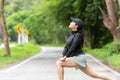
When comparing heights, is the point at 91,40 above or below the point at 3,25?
below

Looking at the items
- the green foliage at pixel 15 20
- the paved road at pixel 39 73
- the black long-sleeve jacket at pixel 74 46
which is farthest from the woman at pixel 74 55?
the green foliage at pixel 15 20

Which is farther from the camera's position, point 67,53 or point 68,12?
point 68,12

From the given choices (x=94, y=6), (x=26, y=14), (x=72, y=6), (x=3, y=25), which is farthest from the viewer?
(x=26, y=14)

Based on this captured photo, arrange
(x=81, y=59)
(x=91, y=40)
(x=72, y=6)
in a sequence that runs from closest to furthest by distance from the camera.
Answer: (x=81, y=59), (x=72, y=6), (x=91, y=40)

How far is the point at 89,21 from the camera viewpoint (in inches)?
1900

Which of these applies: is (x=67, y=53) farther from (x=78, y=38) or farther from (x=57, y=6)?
(x=57, y=6)

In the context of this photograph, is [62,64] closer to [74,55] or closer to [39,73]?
[74,55]

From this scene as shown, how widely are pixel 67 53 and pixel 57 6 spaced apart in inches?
1463

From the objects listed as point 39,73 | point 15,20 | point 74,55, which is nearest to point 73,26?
A: point 74,55

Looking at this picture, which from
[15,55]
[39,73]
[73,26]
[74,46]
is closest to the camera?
[74,46]

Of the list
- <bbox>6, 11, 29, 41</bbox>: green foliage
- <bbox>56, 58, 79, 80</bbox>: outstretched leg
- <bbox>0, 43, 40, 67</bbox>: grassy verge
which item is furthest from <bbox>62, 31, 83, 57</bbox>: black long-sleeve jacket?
<bbox>6, 11, 29, 41</bbox>: green foliage

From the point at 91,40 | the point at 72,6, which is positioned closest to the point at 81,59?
the point at 72,6

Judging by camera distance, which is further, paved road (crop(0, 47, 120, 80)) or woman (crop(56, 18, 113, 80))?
paved road (crop(0, 47, 120, 80))

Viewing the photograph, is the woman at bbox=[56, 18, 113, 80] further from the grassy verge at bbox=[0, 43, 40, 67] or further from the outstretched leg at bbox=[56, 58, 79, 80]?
the grassy verge at bbox=[0, 43, 40, 67]
